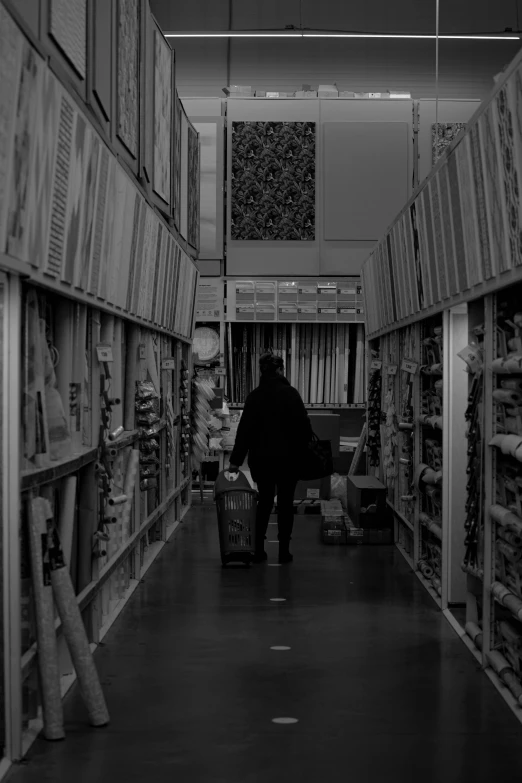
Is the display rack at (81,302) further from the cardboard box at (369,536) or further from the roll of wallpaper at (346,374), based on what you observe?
the roll of wallpaper at (346,374)

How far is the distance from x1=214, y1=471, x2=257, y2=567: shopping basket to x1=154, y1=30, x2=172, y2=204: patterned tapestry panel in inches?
92.5

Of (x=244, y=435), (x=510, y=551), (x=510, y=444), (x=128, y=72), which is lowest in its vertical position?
(x=510, y=551)

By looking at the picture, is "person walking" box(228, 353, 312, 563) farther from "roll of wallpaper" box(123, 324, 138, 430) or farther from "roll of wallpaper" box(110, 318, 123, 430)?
"roll of wallpaper" box(110, 318, 123, 430)

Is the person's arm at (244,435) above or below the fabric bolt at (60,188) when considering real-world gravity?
below

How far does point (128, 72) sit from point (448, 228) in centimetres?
211

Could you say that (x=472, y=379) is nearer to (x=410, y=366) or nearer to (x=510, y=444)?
(x=510, y=444)

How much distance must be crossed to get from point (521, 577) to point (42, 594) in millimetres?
1997

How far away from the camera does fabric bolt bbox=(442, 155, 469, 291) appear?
16.1 feet

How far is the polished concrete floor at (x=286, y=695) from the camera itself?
11.6 ft

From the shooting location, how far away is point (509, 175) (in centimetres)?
383

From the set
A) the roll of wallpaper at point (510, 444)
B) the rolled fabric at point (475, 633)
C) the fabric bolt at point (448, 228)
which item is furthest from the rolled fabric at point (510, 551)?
the fabric bolt at point (448, 228)

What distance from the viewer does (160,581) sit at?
6969 millimetres

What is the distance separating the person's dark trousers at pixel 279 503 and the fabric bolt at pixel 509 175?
4.21 meters

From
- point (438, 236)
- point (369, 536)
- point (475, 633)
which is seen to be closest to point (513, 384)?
point (475, 633)
